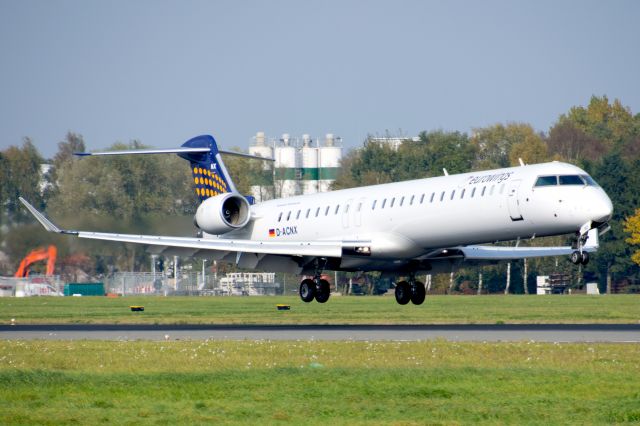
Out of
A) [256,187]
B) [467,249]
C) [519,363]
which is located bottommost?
[519,363]

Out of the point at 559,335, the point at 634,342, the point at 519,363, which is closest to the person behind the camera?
the point at 519,363

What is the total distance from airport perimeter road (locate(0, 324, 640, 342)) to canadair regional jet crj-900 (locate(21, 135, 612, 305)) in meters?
2.88

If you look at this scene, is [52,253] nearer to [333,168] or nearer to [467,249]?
[467,249]

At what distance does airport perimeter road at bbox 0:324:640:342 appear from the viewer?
86.5 feet

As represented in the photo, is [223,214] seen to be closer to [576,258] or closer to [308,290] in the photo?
[308,290]

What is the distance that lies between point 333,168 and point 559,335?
91963mm

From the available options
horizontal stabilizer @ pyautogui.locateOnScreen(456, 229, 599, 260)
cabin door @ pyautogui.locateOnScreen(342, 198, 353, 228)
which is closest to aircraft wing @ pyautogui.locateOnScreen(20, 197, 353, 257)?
cabin door @ pyautogui.locateOnScreen(342, 198, 353, 228)

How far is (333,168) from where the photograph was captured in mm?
118250

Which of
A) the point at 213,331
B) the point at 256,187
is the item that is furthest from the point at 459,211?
the point at 256,187

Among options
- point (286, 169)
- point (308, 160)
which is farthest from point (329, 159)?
point (286, 169)

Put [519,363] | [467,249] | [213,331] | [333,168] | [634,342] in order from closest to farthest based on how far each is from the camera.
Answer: [519,363]
[634,342]
[213,331]
[467,249]
[333,168]

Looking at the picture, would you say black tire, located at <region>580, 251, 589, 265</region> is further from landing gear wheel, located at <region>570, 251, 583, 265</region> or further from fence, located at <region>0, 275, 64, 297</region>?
fence, located at <region>0, 275, 64, 297</region>

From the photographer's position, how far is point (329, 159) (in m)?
121

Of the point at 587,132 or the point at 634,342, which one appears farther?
the point at 587,132
